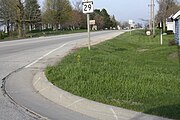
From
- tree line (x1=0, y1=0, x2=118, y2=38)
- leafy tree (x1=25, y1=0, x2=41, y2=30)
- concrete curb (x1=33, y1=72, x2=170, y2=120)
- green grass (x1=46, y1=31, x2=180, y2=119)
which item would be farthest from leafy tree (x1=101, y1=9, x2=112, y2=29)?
concrete curb (x1=33, y1=72, x2=170, y2=120)

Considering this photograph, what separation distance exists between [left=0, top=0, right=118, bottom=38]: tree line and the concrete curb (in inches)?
2168

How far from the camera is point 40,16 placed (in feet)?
341

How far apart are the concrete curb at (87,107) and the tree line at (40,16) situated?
55.1 meters

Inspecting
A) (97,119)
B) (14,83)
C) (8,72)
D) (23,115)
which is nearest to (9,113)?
(23,115)

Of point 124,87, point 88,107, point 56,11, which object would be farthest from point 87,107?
point 56,11

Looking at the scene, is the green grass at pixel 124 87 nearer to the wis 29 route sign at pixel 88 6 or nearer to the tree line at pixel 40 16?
the wis 29 route sign at pixel 88 6

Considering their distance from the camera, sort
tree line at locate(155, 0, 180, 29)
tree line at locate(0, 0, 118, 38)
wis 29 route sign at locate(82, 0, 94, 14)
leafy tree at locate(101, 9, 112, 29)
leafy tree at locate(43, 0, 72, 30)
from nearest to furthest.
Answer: wis 29 route sign at locate(82, 0, 94, 14)
tree line at locate(0, 0, 118, 38)
tree line at locate(155, 0, 180, 29)
leafy tree at locate(43, 0, 72, 30)
leafy tree at locate(101, 9, 112, 29)

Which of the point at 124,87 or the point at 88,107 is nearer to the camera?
the point at 88,107

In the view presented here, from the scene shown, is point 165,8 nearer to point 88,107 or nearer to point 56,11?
point 56,11

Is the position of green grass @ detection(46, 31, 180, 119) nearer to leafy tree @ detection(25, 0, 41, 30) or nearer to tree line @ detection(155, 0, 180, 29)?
leafy tree @ detection(25, 0, 41, 30)

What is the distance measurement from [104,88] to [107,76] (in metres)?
1.59

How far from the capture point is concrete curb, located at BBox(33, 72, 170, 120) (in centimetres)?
684

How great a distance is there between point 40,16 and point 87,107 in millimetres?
98366

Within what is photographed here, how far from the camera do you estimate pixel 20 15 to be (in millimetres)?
63500
